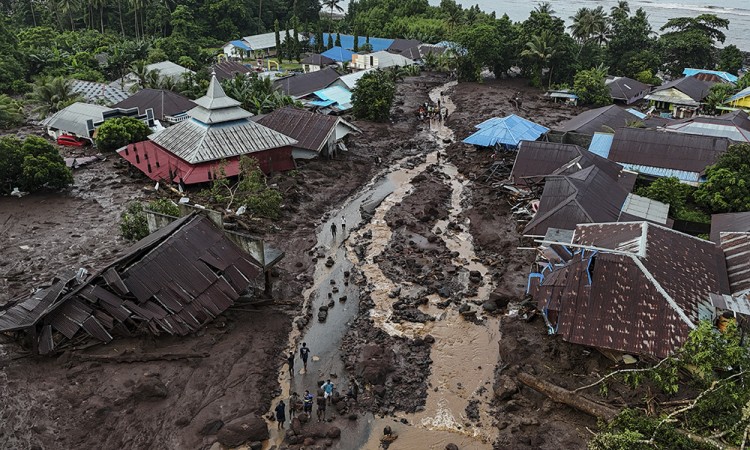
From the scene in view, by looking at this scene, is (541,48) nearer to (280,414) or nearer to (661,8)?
(280,414)

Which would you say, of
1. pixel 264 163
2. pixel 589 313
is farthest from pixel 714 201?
pixel 264 163

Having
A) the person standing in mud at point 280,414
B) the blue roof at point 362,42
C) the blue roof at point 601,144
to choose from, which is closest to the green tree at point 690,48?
the blue roof at point 362,42

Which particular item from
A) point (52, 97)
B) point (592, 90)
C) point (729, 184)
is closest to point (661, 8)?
point (592, 90)

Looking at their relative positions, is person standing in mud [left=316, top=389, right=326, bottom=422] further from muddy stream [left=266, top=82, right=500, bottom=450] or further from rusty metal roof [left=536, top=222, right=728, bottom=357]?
rusty metal roof [left=536, top=222, right=728, bottom=357]

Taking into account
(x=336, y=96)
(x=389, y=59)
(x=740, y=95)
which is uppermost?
(x=740, y=95)

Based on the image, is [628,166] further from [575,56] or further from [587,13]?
[587,13]

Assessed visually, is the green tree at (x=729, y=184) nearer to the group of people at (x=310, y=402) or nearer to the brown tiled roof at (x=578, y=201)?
the brown tiled roof at (x=578, y=201)

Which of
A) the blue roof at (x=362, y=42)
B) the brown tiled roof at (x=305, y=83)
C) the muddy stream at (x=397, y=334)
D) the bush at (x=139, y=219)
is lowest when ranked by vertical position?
the muddy stream at (x=397, y=334)
